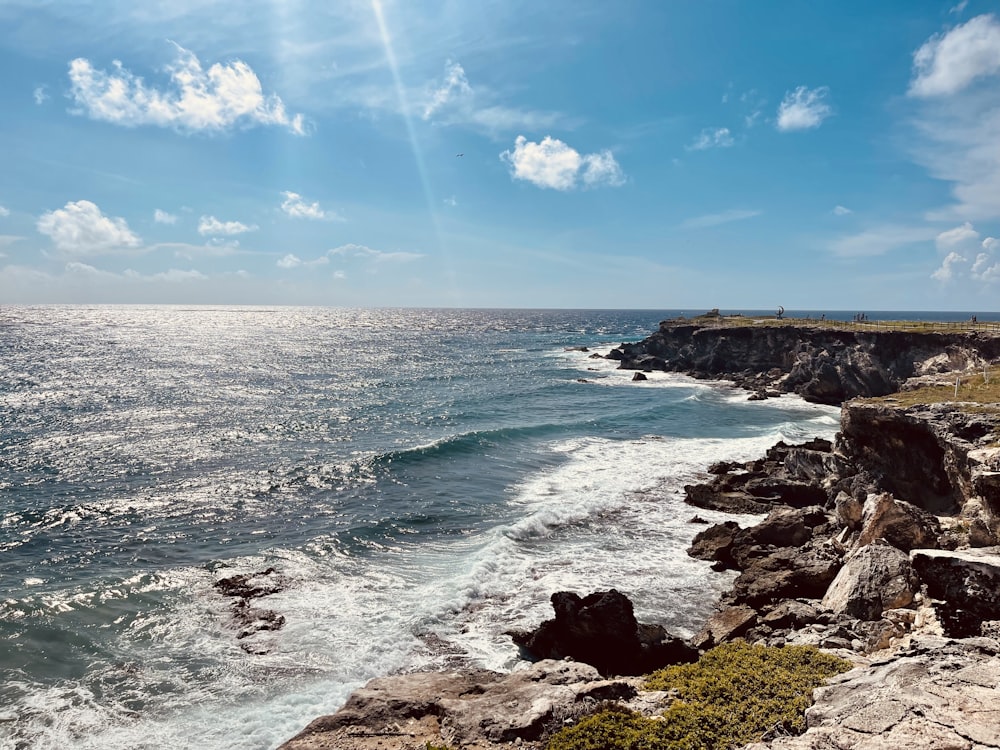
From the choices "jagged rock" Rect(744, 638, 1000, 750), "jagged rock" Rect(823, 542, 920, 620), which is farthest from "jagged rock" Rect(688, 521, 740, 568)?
"jagged rock" Rect(744, 638, 1000, 750)

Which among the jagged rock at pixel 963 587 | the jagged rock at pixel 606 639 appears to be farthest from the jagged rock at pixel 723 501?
the jagged rock at pixel 606 639

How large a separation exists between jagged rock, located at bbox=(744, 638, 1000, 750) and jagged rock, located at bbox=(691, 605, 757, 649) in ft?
21.0

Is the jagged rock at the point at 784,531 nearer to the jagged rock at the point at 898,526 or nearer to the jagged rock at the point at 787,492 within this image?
the jagged rock at the point at 898,526

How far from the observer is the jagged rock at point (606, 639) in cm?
1655

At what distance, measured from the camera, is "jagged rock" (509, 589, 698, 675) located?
16.5 metres

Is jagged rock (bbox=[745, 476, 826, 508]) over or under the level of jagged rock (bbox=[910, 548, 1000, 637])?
under

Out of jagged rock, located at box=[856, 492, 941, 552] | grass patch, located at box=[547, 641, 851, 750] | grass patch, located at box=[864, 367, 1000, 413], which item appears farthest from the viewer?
grass patch, located at box=[864, 367, 1000, 413]

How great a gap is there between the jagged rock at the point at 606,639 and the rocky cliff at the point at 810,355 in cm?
5799

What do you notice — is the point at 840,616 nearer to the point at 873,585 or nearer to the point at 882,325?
the point at 873,585

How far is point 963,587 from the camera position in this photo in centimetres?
1467

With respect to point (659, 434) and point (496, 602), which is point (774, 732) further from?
point (659, 434)

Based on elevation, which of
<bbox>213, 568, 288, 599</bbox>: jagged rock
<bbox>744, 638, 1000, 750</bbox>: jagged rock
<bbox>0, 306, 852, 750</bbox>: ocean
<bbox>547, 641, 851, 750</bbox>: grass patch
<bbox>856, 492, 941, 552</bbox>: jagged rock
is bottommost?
<bbox>213, 568, 288, 599</bbox>: jagged rock

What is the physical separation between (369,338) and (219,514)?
143m

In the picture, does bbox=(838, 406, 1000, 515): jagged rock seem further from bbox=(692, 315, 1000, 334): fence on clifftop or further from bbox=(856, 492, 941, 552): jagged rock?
bbox=(692, 315, 1000, 334): fence on clifftop
